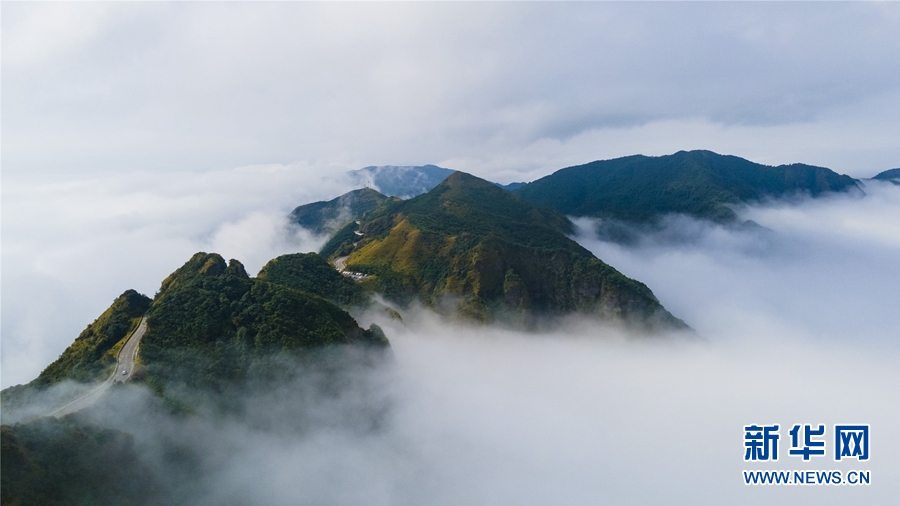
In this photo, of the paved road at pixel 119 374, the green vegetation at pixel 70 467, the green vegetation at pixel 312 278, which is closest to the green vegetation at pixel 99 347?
the paved road at pixel 119 374

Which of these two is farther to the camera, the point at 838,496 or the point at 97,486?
the point at 838,496

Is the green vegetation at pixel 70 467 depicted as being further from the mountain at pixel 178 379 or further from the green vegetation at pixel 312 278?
the green vegetation at pixel 312 278

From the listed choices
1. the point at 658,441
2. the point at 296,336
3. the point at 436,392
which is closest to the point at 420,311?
the point at 436,392

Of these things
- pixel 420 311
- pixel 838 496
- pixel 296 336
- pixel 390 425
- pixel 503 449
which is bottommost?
pixel 838 496

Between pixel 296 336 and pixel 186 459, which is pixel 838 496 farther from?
pixel 186 459

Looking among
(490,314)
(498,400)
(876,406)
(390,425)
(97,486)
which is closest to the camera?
(97,486)

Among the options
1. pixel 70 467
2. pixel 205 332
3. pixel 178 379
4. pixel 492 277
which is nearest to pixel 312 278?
pixel 205 332

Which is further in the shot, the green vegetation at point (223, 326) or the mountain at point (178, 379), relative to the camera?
the green vegetation at point (223, 326)
